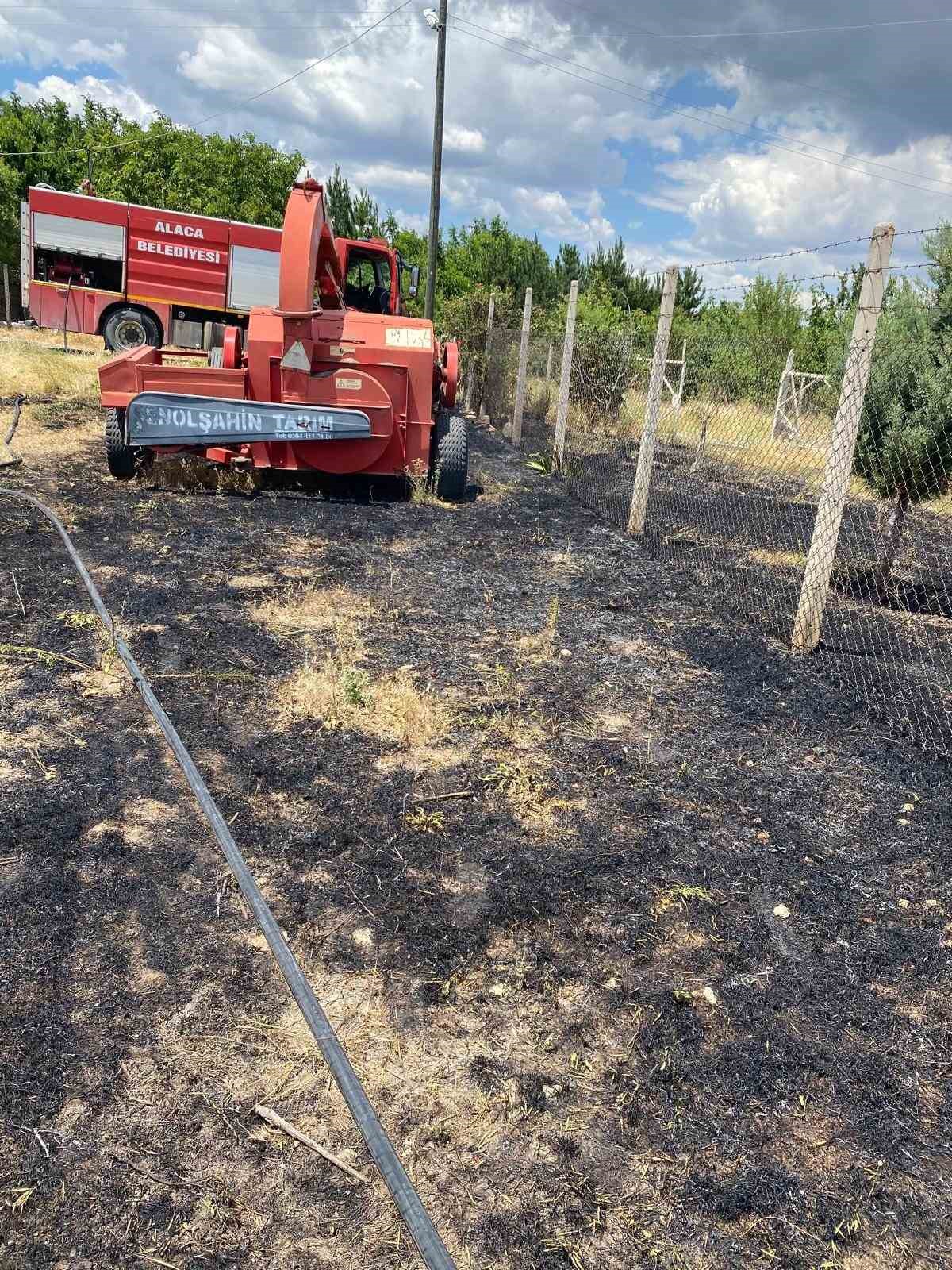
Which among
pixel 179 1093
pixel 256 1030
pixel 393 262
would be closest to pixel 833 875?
pixel 256 1030

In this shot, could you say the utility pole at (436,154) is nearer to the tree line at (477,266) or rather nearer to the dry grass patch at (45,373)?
the tree line at (477,266)

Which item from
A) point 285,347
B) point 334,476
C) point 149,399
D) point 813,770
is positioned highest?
point 285,347

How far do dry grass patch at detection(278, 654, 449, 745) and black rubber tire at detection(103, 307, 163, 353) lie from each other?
1621cm

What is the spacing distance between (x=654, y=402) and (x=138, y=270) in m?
14.9

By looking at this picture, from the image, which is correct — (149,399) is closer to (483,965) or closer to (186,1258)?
(483,965)

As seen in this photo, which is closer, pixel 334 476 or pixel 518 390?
pixel 334 476

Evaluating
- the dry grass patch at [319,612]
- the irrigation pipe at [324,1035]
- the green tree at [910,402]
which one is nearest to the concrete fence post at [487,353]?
the green tree at [910,402]

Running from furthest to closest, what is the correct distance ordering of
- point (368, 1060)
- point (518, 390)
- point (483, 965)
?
point (518, 390)
point (483, 965)
point (368, 1060)

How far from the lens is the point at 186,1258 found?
5.86 ft

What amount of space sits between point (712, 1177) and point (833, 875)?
147 cm

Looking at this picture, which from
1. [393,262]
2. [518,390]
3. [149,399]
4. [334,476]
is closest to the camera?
[149,399]

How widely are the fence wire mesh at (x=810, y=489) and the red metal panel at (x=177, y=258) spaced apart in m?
6.95


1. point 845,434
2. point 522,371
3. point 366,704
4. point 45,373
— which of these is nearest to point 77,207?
point 45,373

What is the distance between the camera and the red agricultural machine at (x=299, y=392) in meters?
7.49
